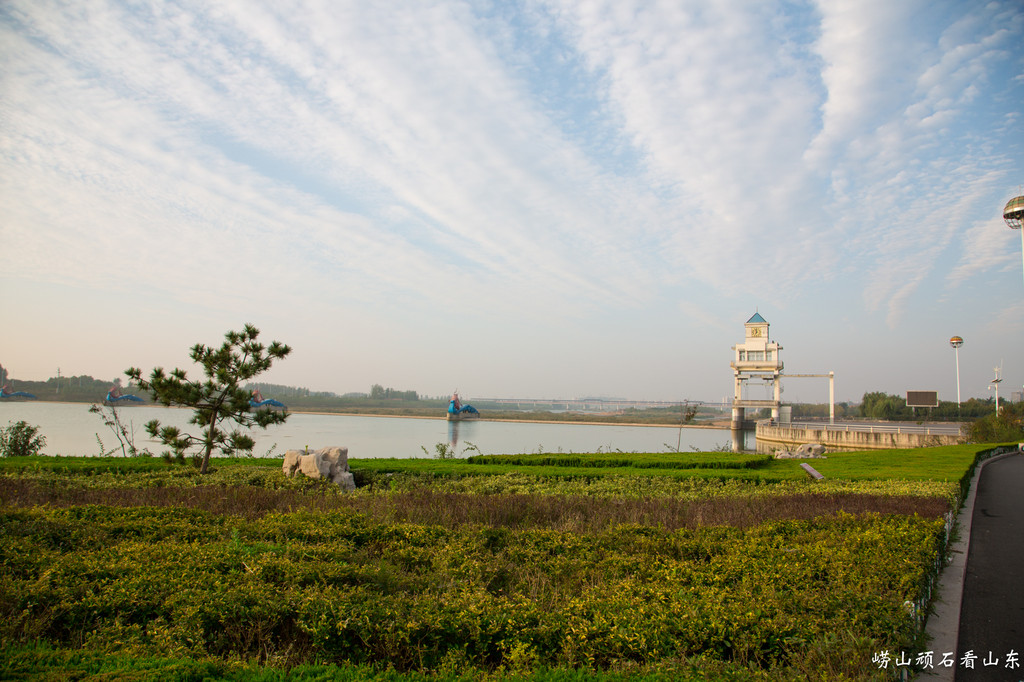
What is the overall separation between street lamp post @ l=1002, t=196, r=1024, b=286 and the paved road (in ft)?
106

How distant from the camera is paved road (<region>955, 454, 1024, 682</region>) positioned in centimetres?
379

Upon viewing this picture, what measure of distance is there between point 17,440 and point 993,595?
60.4 ft

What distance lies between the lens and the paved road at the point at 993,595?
149 inches

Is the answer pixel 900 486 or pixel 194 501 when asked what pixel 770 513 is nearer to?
pixel 900 486

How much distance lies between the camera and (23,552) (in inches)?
167

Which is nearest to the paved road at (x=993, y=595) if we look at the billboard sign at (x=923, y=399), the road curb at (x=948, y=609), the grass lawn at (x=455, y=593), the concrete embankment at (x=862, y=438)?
the road curb at (x=948, y=609)

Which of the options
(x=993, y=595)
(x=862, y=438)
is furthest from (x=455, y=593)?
(x=862, y=438)

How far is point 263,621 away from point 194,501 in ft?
15.9

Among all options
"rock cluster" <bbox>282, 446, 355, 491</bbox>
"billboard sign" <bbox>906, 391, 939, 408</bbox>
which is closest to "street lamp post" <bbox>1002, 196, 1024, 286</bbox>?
"billboard sign" <bbox>906, 391, 939, 408</bbox>

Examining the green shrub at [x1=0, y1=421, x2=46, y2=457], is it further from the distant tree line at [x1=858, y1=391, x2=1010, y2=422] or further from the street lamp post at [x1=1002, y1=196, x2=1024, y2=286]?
the distant tree line at [x1=858, y1=391, x2=1010, y2=422]

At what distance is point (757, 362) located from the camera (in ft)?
105

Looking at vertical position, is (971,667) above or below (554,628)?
below

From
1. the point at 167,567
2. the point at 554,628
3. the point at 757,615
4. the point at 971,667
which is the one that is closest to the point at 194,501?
the point at 167,567

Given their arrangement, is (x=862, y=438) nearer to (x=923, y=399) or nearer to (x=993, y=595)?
(x=923, y=399)
